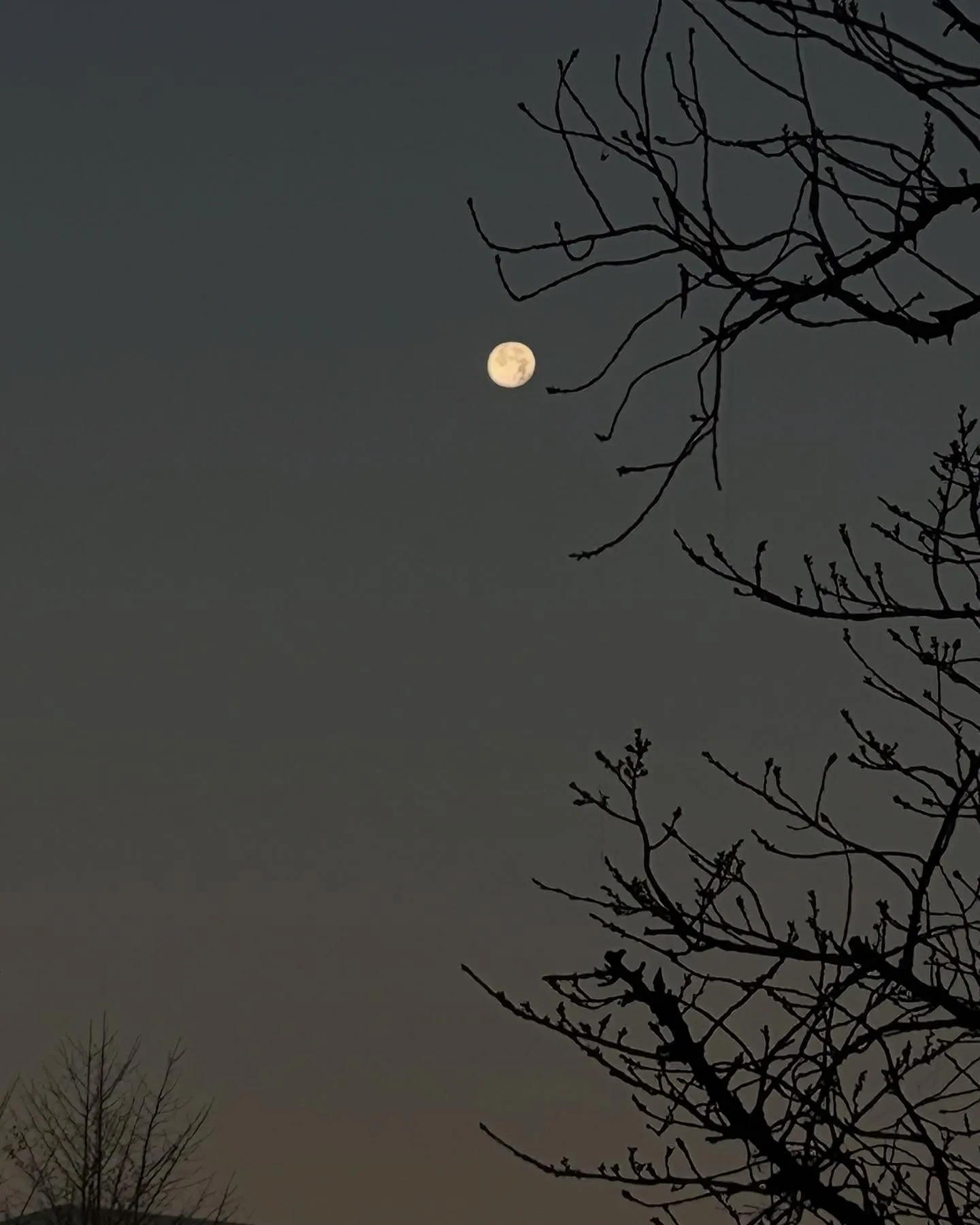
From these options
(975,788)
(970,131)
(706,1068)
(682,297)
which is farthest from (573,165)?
(706,1068)

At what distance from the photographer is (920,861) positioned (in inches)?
161

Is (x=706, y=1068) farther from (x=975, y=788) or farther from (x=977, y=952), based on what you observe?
(x=975, y=788)

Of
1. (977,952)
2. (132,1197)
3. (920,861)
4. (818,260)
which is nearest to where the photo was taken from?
(818,260)

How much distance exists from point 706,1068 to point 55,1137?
21769 mm

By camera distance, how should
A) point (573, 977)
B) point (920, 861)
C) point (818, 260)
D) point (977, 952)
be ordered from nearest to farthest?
1. point (818, 260)
2. point (920, 861)
3. point (573, 977)
4. point (977, 952)

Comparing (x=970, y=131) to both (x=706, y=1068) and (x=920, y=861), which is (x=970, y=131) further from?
(x=706, y=1068)

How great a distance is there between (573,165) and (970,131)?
94 cm

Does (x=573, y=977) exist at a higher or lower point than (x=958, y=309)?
lower

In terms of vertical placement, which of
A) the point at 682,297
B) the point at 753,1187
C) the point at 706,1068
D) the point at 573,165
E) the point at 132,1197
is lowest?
the point at 753,1187

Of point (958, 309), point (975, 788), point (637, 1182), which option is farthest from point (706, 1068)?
point (958, 309)

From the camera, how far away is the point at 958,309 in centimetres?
381

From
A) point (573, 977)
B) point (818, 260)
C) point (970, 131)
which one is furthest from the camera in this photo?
point (573, 977)

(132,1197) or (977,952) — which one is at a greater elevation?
(132,1197)

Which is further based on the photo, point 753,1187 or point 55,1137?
point 55,1137
